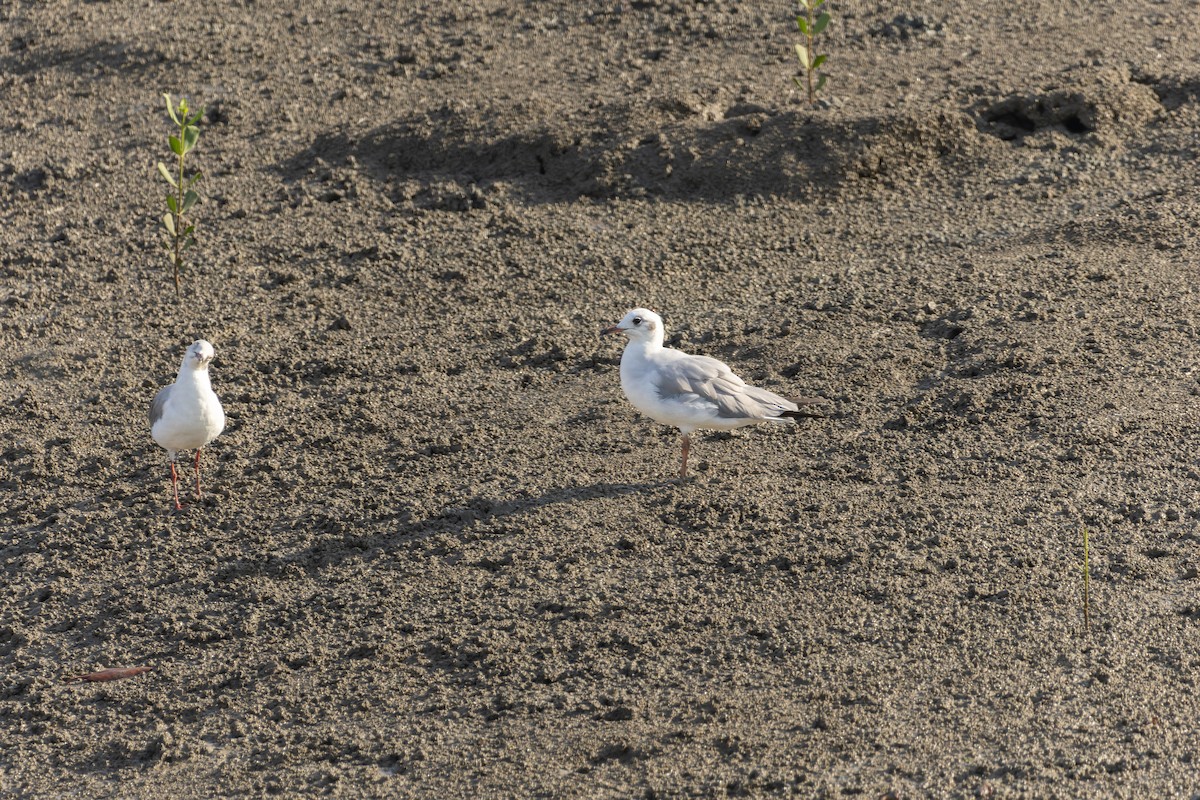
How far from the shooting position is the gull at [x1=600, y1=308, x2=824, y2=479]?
287 inches

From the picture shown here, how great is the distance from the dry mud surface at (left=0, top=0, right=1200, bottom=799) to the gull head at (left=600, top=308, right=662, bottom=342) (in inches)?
23.9

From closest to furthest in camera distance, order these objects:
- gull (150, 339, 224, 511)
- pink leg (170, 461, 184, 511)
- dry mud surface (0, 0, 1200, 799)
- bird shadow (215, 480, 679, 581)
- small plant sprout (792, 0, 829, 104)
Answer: dry mud surface (0, 0, 1200, 799), bird shadow (215, 480, 679, 581), gull (150, 339, 224, 511), pink leg (170, 461, 184, 511), small plant sprout (792, 0, 829, 104)

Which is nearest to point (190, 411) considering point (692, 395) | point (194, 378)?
point (194, 378)

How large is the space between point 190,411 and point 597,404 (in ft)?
7.53

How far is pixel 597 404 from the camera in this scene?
8.20 metres

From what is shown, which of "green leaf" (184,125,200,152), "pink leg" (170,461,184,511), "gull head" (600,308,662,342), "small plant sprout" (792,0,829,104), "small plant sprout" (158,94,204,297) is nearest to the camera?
"pink leg" (170,461,184,511)

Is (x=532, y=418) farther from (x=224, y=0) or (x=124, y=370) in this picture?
(x=224, y=0)

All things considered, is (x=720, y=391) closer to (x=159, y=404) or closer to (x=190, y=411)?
(x=190, y=411)

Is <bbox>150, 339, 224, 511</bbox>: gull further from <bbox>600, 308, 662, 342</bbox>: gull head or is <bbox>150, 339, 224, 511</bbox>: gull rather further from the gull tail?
the gull tail

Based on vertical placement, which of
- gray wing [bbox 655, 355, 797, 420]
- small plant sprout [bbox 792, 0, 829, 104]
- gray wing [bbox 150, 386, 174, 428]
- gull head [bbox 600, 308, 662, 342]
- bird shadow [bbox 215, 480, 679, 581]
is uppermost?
small plant sprout [bbox 792, 0, 829, 104]

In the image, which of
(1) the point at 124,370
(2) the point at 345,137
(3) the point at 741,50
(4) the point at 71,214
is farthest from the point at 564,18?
(1) the point at 124,370

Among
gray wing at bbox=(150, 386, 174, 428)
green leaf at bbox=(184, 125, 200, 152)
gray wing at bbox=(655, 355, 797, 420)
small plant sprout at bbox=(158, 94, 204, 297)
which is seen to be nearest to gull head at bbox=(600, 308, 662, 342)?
gray wing at bbox=(655, 355, 797, 420)

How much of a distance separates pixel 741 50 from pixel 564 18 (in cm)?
171

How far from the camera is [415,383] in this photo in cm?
843
